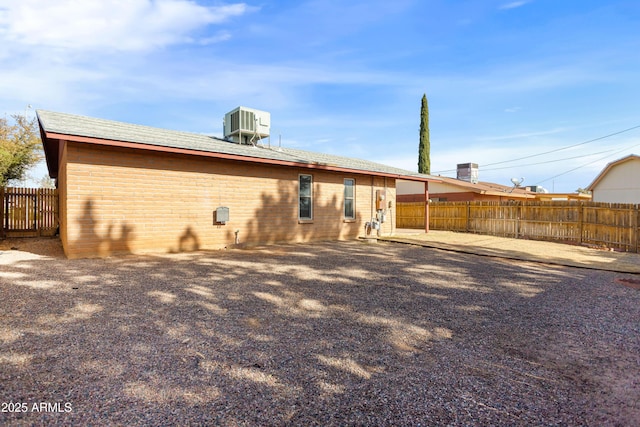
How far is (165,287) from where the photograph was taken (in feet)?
18.7

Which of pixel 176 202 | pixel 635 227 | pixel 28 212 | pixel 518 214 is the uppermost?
pixel 176 202

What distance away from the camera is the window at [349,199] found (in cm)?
1416

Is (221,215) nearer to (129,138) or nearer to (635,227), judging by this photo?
(129,138)

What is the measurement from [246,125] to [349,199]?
5158mm

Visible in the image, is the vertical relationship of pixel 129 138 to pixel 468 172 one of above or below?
below

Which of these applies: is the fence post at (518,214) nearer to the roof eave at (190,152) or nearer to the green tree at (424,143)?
the roof eave at (190,152)

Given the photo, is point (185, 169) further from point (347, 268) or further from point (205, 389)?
point (205, 389)

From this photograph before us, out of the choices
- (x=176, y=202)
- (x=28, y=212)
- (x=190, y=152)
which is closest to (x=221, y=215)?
(x=176, y=202)

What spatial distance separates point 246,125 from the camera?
1302 cm

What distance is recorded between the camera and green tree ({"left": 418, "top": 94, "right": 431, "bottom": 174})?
34.6 meters

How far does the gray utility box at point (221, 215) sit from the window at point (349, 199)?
17.7ft

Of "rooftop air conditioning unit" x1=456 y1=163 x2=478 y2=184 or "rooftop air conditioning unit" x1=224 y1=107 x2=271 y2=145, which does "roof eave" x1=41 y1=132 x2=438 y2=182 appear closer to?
"rooftop air conditioning unit" x1=224 y1=107 x2=271 y2=145

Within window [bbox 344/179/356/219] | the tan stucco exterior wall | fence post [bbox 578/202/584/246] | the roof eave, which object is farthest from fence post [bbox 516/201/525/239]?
the tan stucco exterior wall

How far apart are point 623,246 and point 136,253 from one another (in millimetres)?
16631
